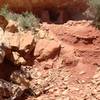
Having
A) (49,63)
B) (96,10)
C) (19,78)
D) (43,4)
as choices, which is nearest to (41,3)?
(43,4)

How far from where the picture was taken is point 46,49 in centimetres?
712

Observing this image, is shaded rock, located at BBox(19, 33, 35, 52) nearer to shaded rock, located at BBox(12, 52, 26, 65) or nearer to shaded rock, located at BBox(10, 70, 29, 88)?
shaded rock, located at BBox(12, 52, 26, 65)

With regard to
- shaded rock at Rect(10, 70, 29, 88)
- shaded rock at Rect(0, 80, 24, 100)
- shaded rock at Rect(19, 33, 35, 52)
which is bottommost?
shaded rock at Rect(0, 80, 24, 100)

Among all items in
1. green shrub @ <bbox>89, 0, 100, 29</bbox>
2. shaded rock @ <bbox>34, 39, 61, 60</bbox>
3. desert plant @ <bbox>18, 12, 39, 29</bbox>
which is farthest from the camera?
green shrub @ <bbox>89, 0, 100, 29</bbox>

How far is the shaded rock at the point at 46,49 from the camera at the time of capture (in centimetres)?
709

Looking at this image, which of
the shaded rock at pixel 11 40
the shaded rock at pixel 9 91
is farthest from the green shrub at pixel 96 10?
the shaded rock at pixel 9 91

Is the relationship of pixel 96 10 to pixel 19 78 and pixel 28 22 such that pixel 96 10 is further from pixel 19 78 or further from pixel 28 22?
pixel 19 78

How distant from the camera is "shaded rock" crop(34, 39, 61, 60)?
7090 millimetres

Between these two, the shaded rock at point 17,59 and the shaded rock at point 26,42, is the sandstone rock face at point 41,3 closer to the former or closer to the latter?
the shaded rock at point 26,42

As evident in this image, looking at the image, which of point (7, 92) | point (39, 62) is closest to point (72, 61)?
point (39, 62)

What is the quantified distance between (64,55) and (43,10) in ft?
8.13

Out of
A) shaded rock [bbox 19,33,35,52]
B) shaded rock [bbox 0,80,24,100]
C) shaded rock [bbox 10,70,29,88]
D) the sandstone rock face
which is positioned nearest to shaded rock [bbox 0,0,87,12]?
the sandstone rock face

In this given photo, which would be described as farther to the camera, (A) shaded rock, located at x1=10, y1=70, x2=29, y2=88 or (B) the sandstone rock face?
(B) the sandstone rock face

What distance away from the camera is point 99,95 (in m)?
6.06
